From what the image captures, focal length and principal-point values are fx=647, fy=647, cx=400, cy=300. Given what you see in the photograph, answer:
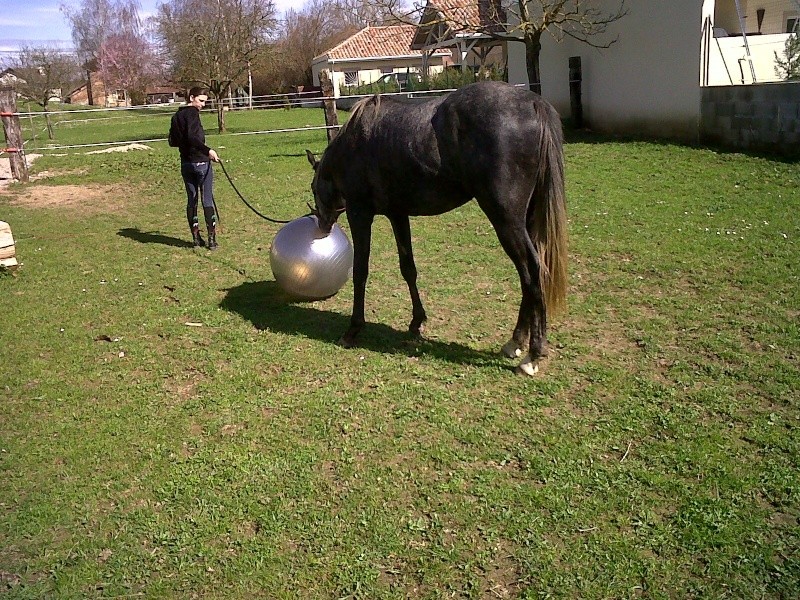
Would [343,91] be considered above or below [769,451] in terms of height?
above

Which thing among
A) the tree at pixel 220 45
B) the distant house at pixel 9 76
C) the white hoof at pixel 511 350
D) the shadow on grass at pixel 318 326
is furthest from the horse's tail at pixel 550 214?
the distant house at pixel 9 76

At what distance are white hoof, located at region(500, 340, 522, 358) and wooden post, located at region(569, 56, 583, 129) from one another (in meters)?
13.8

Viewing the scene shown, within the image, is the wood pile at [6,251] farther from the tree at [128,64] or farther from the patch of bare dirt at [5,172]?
the tree at [128,64]

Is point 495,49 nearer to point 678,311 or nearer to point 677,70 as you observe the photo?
point 677,70

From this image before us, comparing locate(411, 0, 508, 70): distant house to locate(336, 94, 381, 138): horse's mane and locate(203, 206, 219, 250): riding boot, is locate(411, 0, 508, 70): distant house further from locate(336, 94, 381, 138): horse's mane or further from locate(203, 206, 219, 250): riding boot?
locate(336, 94, 381, 138): horse's mane

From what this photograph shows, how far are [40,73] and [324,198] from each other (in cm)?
4552

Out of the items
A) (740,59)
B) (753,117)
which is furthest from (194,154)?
(740,59)

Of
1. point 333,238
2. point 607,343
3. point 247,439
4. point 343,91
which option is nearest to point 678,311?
point 607,343

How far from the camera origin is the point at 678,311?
547 cm

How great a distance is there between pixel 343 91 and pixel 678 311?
3870 centimetres

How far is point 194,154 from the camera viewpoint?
26.2ft

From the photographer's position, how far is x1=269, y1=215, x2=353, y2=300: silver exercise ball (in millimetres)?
5777

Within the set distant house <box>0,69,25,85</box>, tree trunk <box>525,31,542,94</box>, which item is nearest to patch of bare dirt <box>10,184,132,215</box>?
tree trunk <box>525,31,542,94</box>

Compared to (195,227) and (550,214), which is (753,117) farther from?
(195,227)
